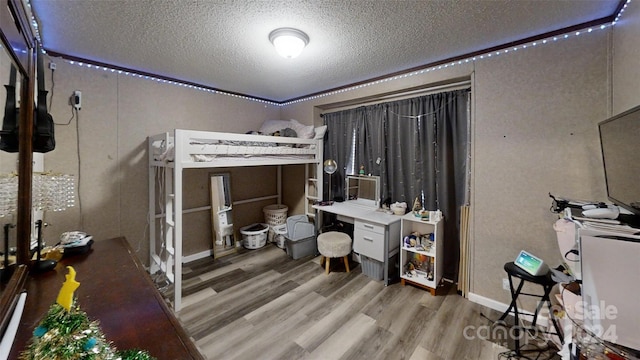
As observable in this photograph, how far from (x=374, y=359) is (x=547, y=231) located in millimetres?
1696

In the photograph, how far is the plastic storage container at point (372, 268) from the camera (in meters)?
2.77

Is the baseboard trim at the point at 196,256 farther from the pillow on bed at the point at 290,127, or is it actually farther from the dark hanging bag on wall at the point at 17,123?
the dark hanging bag on wall at the point at 17,123

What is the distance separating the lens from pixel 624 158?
1.19 meters

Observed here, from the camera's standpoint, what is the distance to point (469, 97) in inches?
98.0

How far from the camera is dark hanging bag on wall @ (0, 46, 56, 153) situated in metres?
0.98

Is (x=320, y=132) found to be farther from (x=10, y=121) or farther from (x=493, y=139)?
(x=10, y=121)

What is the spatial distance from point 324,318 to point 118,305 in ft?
5.16

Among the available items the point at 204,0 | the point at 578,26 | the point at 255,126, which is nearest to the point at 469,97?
the point at 578,26

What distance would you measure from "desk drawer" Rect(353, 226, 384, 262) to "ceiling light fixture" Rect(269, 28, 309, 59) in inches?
76.7

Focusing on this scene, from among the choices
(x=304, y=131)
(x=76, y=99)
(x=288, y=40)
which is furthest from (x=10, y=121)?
(x=304, y=131)

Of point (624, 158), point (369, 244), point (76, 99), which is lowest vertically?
point (369, 244)

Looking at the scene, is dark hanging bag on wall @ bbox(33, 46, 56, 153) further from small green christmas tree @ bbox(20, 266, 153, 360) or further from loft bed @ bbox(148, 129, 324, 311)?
small green christmas tree @ bbox(20, 266, 153, 360)

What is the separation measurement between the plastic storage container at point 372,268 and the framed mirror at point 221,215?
1.86 metres

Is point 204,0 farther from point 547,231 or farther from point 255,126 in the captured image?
point 547,231
